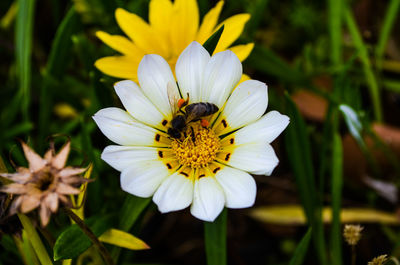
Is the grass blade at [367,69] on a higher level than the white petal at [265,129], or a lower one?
higher

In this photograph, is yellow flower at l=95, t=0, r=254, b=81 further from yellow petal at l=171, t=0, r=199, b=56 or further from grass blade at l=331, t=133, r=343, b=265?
grass blade at l=331, t=133, r=343, b=265

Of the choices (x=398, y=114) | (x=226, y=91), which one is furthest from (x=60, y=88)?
(x=398, y=114)

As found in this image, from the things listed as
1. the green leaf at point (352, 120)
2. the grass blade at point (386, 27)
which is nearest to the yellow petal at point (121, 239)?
the green leaf at point (352, 120)

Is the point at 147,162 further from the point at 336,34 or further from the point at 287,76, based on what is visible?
the point at 336,34

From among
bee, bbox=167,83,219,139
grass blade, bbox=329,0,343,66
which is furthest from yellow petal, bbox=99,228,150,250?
grass blade, bbox=329,0,343,66

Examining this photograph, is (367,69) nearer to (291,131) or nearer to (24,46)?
(291,131)

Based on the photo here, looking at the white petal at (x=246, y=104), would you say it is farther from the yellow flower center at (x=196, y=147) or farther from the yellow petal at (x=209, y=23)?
the yellow petal at (x=209, y=23)

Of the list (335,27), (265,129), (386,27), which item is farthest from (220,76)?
(386,27)
